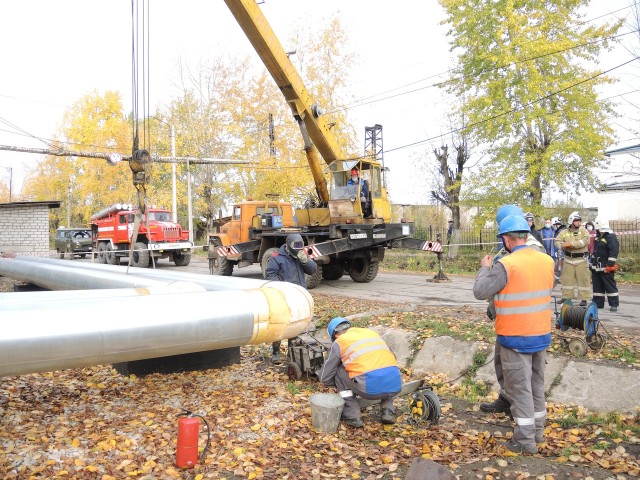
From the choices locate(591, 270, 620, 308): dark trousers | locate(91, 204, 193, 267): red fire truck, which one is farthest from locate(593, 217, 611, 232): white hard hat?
locate(91, 204, 193, 267): red fire truck

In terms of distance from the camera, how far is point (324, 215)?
14.1 m

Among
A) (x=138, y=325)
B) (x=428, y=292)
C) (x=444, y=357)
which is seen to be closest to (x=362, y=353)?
(x=138, y=325)

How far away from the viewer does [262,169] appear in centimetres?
2330

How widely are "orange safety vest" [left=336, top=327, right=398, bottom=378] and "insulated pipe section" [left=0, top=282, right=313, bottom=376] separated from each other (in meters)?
0.73

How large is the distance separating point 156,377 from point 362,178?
27.9ft

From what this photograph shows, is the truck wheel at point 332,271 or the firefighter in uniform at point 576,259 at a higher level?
the firefighter in uniform at point 576,259

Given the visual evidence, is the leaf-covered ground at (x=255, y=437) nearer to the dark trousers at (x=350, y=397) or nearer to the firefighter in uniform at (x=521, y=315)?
the dark trousers at (x=350, y=397)

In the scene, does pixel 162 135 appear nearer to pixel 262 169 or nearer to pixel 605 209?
pixel 262 169

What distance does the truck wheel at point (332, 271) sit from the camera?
1526 cm

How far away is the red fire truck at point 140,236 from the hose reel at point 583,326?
16.8 meters

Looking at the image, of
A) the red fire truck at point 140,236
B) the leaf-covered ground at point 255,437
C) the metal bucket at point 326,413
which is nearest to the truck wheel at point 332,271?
the red fire truck at point 140,236

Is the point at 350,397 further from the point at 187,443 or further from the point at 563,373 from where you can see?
the point at 563,373

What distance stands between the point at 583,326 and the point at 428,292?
6.21 m

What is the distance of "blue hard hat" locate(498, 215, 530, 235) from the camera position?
167 inches
